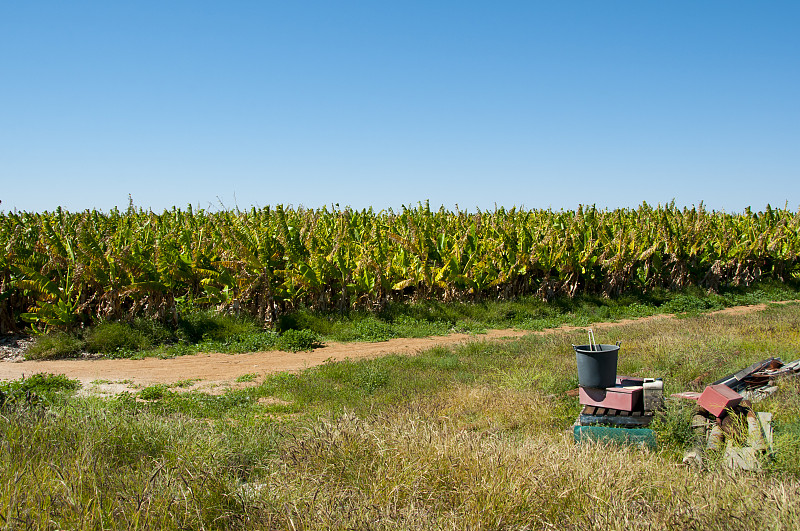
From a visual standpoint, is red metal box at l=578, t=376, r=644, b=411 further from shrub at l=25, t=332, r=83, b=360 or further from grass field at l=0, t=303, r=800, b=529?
shrub at l=25, t=332, r=83, b=360

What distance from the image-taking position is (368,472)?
421 centimetres

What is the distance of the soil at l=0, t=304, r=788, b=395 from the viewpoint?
8.33 metres

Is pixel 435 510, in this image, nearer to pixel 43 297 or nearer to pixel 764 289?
pixel 43 297

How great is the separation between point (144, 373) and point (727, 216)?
73.5ft

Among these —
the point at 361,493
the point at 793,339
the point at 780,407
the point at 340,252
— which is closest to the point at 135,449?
the point at 361,493

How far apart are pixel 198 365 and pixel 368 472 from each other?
6.08 metres

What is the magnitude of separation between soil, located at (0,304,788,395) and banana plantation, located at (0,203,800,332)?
1.21 metres

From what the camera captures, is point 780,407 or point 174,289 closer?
point 780,407

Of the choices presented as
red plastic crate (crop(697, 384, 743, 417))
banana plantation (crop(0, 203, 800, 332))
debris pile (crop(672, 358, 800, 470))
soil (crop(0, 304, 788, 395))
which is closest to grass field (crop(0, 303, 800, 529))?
debris pile (crop(672, 358, 800, 470))

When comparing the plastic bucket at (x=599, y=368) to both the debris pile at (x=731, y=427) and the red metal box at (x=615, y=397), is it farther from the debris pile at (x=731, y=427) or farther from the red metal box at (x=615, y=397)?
the debris pile at (x=731, y=427)

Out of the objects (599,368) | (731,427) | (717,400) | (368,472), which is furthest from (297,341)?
(731,427)

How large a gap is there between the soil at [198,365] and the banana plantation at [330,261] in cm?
121

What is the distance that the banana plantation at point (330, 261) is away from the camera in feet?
36.9

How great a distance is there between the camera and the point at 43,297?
1098 cm
